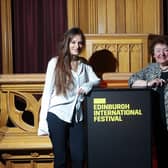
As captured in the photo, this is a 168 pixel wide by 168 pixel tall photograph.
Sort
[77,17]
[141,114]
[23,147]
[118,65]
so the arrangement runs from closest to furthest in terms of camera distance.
→ 1. [141,114]
2. [23,147]
3. [118,65]
4. [77,17]

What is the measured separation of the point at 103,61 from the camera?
4445 mm

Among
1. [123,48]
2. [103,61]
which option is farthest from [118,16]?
[103,61]

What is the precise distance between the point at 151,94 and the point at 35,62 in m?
3.01

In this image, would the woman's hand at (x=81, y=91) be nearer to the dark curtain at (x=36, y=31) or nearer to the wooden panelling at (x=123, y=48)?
the wooden panelling at (x=123, y=48)

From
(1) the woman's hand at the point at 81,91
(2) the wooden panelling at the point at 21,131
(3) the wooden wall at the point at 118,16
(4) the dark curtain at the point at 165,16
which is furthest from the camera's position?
(4) the dark curtain at the point at 165,16

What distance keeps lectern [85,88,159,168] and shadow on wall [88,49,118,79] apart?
3.53 ft

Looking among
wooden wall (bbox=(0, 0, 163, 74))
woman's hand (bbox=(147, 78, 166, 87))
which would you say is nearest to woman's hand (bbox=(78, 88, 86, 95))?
woman's hand (bbox=(147, 78, 166, 87))

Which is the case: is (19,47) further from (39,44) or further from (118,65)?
(118,65)

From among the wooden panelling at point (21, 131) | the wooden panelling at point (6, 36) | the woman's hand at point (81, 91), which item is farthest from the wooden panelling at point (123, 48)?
the wooden panelling at point (6, 36)

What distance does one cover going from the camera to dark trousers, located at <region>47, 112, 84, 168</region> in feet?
11.2

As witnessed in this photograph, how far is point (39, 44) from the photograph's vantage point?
6137 millimetres

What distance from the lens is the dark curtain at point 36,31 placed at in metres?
6.07

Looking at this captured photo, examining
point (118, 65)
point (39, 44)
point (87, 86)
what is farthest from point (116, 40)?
point (39, 44)

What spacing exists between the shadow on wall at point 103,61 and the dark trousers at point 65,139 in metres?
1.07
